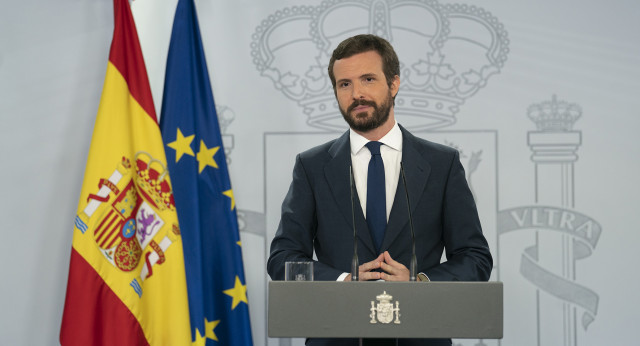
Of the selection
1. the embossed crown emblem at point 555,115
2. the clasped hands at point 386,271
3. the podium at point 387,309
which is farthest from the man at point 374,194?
the embossed crown emblem at point 555,115

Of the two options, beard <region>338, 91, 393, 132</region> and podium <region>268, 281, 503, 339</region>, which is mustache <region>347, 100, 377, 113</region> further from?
podium <region>268, 281, 503, 339</region>

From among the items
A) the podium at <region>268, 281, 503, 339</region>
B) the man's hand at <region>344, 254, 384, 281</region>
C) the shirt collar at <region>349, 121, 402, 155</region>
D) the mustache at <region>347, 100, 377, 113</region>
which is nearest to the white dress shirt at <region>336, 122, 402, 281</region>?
the shirt collar at <region>349, 121, 402, 155</region>

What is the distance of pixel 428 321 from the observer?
5.17ft

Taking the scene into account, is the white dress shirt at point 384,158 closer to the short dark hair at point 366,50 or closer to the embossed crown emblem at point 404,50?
the short dark hair at point 366,50

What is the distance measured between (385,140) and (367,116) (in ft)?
0.46

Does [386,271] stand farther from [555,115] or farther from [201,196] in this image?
[555,115]

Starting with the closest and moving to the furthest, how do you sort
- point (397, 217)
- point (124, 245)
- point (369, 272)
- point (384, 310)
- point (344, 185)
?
point (384, 310) → point (369, 272) → point (397, 217) → point (344, 185) → point (124, 245)

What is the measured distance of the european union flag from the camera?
3.64 meters

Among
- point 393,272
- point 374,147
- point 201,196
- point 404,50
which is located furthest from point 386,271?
point 404,50

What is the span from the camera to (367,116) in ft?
7.88

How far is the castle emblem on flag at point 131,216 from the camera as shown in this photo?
3.59m

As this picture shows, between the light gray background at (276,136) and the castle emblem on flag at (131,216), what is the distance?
43 cm

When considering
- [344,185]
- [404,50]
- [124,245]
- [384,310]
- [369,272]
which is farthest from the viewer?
[404,50]

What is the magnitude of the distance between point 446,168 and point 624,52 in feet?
6.24
